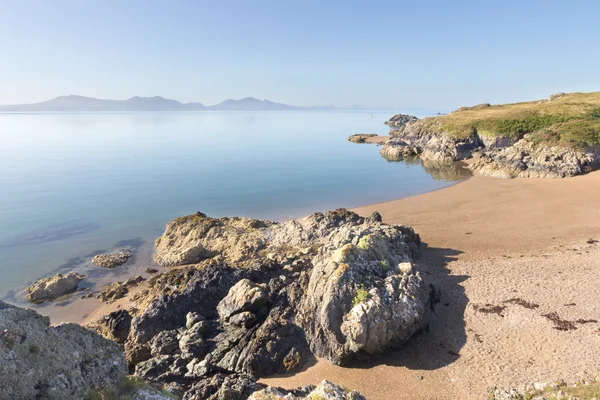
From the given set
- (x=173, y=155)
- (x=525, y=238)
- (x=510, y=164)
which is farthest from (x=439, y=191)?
(x=173, y=155)

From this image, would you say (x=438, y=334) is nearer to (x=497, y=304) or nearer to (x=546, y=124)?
(x=497, y=304)

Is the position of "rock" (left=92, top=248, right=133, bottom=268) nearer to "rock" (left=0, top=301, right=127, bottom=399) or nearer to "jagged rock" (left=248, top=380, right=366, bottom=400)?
"rock" (left=0, top=301, right=127, bottom=399)

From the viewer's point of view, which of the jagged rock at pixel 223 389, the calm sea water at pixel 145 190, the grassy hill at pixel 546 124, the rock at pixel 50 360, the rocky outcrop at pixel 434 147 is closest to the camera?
the rock at pixel 50 360

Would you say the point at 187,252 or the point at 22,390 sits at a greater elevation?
the point at 22,390

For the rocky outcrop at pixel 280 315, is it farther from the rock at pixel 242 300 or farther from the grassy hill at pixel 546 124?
the grassy hill at pixel 546 124

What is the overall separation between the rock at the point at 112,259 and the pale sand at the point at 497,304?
24.5 meters

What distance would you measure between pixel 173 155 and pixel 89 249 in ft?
229

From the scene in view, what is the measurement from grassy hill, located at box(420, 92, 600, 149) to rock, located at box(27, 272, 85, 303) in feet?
247

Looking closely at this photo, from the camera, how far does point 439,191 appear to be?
191 feet

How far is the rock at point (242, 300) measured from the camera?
22.5m

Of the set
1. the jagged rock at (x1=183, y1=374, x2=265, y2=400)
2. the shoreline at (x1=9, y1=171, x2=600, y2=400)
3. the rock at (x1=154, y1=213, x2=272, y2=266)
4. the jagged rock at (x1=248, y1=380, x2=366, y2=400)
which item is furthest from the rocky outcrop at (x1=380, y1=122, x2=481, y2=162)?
the jagged rock at (x1=248, y1=380, x2=366, y2=400)

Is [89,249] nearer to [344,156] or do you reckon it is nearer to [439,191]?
[439,191]

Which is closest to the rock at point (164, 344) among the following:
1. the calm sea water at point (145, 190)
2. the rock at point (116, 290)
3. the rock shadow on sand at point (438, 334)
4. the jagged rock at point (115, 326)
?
the jagged rock at point (115, 326)

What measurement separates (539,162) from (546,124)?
27.8 m
